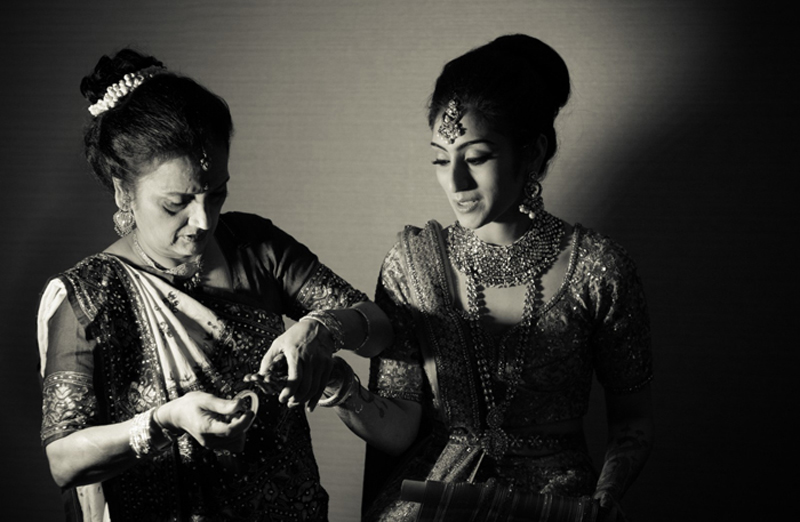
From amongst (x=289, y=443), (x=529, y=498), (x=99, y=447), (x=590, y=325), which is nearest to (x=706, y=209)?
(x=590, y=325)

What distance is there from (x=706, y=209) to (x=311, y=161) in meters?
0.90

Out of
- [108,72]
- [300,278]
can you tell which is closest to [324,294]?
[300,278]

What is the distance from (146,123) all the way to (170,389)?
15.5 inches

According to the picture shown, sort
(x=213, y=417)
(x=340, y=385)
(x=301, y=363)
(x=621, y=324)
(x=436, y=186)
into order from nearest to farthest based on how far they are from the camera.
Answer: (x=213, y=417) → (x=301, y=363) → (x=340, y=385) → (x=621, y=324) → (x=436, y=186)

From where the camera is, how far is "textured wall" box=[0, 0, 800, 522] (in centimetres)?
165

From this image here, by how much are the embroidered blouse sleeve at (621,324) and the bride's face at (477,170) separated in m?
0.22

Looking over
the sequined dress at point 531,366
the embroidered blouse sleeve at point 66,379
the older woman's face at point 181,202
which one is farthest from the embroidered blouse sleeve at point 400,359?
the embroidered blouse sleeve at point 66,379

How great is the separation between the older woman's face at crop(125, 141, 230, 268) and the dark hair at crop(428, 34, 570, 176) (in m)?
0.38

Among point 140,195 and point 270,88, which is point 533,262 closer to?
point 140,195

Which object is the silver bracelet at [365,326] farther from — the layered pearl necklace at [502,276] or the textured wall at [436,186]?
the textured wall at [436,186]

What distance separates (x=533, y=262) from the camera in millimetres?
1311

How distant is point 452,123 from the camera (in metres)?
1.22

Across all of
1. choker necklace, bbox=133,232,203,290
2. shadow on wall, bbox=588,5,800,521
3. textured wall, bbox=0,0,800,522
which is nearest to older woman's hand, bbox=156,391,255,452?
choker necklace, bbox=133,232,203,290

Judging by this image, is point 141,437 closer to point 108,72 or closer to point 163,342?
point 163,342
